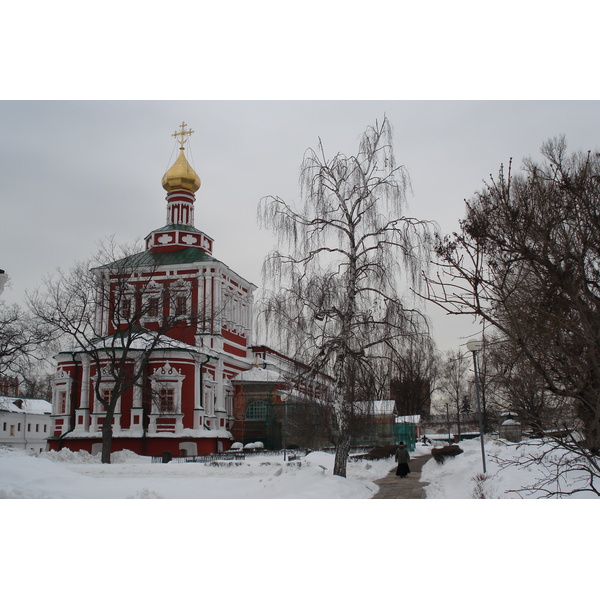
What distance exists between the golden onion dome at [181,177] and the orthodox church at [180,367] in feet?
0.17

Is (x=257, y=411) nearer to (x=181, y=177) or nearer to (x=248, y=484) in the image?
(x=181, y=177)

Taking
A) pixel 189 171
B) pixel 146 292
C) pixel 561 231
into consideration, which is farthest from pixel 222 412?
pixel 561 231

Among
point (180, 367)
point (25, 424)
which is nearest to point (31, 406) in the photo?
point (25, 424)

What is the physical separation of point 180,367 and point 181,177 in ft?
36.9

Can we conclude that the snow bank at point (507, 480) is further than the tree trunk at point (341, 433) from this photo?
No

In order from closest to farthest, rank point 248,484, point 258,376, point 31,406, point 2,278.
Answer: point 2,278
point 248,484
point 258,376
point 31,406

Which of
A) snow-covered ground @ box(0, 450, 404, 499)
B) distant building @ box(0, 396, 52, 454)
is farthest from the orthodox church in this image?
distant building @ box(0, 396, 52, 454)

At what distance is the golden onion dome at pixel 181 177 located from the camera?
32125mm

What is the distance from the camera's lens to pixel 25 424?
47.0 meters

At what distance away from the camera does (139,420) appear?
24422 mm

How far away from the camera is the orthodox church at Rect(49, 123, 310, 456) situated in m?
A: 24.1

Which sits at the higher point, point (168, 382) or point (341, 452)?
point (168, 382)

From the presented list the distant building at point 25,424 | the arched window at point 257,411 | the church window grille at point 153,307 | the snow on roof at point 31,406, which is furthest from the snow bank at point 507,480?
the distant building at point 25,424

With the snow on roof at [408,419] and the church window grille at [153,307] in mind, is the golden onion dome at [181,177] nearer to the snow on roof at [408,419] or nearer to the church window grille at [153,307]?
the church window grille at [153,307]
